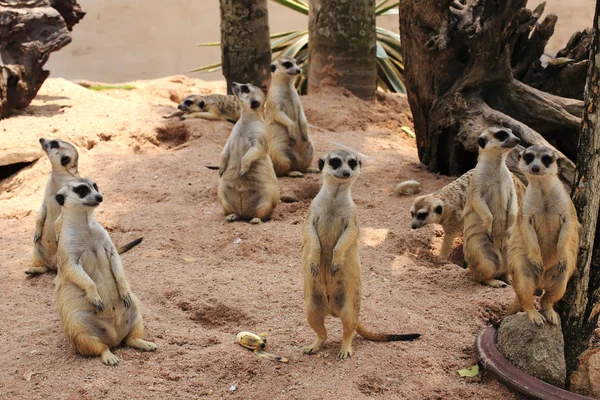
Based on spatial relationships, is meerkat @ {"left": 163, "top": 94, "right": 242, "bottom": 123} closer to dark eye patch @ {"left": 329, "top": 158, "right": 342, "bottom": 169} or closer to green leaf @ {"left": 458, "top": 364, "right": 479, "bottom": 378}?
dark eye patch @ {"left": 329, "top": 158, "right": 342, "bottom": 169}

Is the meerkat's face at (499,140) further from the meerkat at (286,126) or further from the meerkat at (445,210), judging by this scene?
the meerkat at (286,126)

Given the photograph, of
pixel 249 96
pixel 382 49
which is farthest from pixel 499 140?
pixel 382 49

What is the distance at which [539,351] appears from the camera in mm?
3010

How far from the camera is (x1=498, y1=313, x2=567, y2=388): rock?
301cm

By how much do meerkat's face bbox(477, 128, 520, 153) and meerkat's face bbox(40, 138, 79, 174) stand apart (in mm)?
2481

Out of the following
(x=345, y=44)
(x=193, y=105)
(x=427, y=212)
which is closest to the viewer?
(x=427, y=212)

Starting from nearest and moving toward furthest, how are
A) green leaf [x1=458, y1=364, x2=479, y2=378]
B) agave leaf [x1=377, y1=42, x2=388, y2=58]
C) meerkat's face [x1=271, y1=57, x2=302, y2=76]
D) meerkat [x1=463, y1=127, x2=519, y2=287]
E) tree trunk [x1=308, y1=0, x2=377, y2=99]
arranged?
green leaf [x1=458, y1=364, x2=479, y2=378], meerkat [x1=463, y1=127, x2=519, y2=287], meerkat's face [x1=271, y1=57, x2=302, y2=76], tree trunk [x1=308, y1=0, x2=377, y2=99], agave leaf [x1=377, y1=42, x2=388, y2=58]

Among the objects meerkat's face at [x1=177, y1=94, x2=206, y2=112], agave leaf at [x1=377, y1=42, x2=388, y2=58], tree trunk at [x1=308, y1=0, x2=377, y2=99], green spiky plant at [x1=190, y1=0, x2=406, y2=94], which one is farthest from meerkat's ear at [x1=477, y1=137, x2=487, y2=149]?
green spiky plant at [x1=190, y1=0, x2=406, y2=94]

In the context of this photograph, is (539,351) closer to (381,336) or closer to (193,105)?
(381,336)

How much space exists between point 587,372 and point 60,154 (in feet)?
→ 10.3

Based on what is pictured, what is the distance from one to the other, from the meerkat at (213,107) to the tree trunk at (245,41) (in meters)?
0.35

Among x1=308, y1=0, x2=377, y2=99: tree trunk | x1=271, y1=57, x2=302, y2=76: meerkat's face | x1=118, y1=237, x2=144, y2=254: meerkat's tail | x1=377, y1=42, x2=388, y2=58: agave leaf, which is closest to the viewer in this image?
x1=118, y1=237, x2=144, y2=254: meerkat's tail

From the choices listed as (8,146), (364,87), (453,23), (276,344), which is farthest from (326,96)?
(276,344)

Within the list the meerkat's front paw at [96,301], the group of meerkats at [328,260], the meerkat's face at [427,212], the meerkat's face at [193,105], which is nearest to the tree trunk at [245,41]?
the meerkat's face at [193,105]
